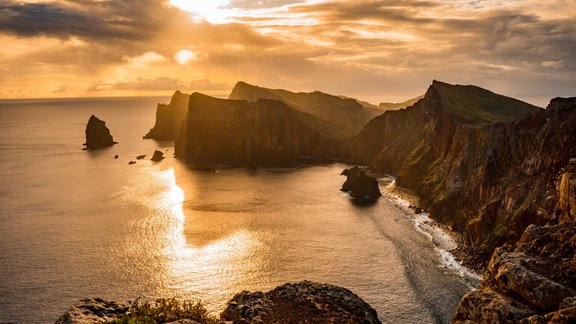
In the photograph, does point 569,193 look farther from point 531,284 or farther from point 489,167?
point 489,167

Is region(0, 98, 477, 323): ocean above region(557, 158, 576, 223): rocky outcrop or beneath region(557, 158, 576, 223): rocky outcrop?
beneath

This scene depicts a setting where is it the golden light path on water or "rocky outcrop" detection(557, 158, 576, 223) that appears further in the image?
the golden light path on water

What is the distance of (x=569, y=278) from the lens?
2397 centimetres

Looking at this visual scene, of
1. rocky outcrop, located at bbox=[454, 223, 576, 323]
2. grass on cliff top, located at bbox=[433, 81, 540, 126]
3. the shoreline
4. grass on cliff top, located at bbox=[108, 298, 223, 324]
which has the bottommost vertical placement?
the shoreline

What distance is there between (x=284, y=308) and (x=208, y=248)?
65.0 metres

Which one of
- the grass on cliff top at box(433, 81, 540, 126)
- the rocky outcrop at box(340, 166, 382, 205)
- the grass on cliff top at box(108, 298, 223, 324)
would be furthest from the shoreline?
the grass on cliff top at box(108, 298, 223, 324)

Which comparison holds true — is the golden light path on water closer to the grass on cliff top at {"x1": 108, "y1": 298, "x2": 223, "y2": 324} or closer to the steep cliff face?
the grass on cliff top at {"x1": 108, "y1": 298, "x2": 223, "y2": 324}

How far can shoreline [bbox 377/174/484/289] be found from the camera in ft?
262

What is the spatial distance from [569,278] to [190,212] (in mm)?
113418

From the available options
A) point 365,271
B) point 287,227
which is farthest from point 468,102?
point 365,271

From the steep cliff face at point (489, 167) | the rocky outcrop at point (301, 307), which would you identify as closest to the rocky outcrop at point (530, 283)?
the rocky outcrop at point (301, 307)

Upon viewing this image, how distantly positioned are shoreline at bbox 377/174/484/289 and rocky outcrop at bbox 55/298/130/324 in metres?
61.3

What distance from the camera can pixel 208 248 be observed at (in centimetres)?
9738

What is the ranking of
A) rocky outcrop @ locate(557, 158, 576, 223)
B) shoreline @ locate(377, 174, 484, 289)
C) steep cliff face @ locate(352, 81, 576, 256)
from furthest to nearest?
shoreline @ locate(377, 174, 484, 289) < steep cliff face @ locate(352, 81, 576, 256) < rocky outcrop @ locate(557, 158, 576, 223)
